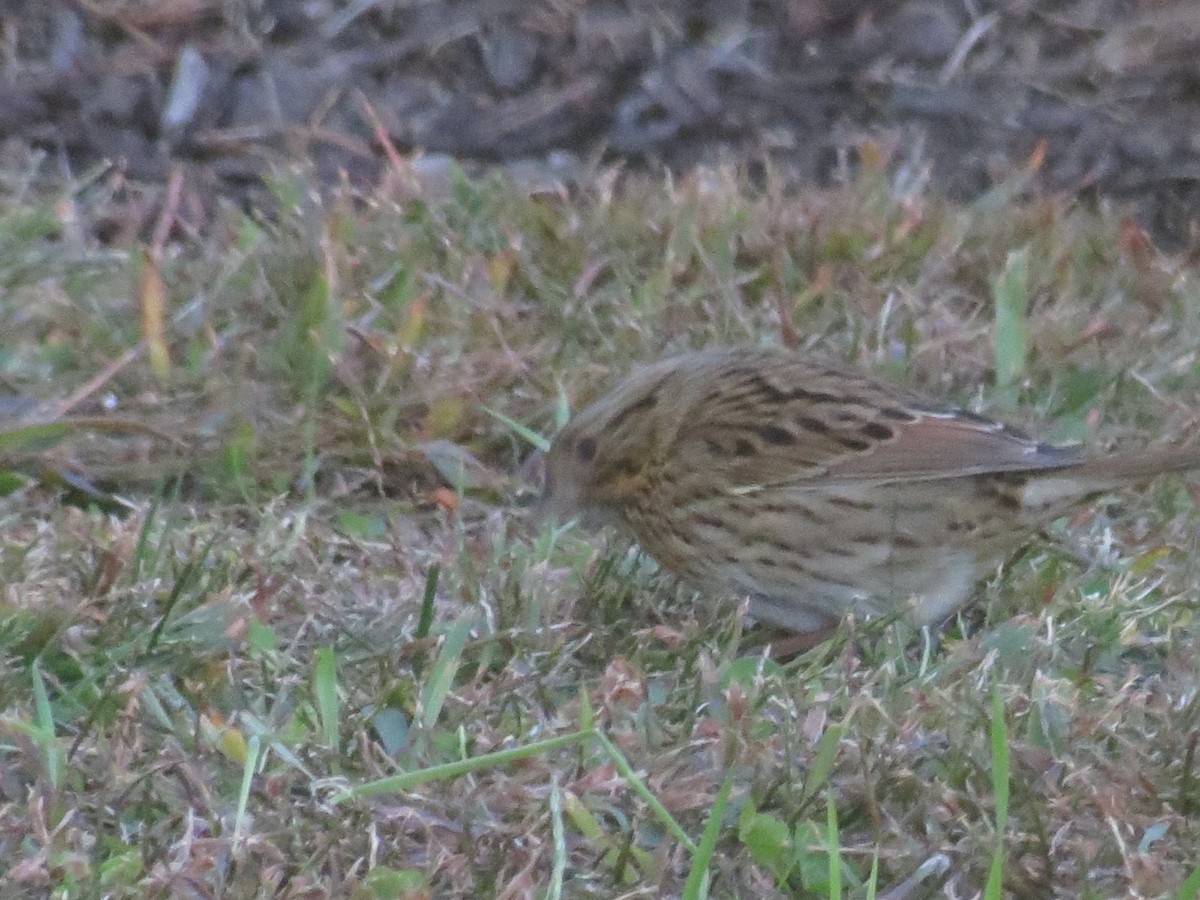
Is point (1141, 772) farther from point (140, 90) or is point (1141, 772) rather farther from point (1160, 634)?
point (140, 90)

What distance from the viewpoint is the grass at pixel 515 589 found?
3.50m

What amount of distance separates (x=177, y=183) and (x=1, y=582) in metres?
2.50

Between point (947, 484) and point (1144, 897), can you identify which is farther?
point (947, 484)

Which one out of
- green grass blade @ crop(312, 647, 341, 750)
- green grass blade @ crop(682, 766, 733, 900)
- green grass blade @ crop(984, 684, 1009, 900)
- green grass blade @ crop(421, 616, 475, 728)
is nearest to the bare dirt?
green grass blade @ crop(421, 616, 475, 728)

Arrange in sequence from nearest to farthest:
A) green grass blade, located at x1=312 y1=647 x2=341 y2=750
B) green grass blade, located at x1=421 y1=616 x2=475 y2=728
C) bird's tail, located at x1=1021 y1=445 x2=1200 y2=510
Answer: green grass blade, located at x1=312 y1=647 x2=341 y2=750, green grass blade, located at x1=421 y1=616 x2=475 y2=728, bird's tail, located at x1=1021 y1=445 x2=1200 y2=510

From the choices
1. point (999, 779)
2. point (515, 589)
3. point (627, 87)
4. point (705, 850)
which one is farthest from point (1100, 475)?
point (627, 87)

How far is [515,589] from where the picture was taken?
4383 mm

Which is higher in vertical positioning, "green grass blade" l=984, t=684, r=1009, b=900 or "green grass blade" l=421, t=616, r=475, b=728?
"green grass blade" l=984, t=684, r=1009, b=900

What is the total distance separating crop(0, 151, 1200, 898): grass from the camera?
350 centimetres

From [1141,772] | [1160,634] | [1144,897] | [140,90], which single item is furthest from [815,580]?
[140,90]

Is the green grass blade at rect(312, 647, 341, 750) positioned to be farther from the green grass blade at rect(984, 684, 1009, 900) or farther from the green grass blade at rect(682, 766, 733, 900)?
the green grass blade at rect(984, 684, 1009, 900)

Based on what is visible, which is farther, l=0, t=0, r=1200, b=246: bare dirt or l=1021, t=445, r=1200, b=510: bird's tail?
l=0, t=0, r=1200, b=246: bare dirt

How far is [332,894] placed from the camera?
11.1 ft

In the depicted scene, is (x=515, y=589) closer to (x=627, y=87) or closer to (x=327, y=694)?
(x=327, y=694)
